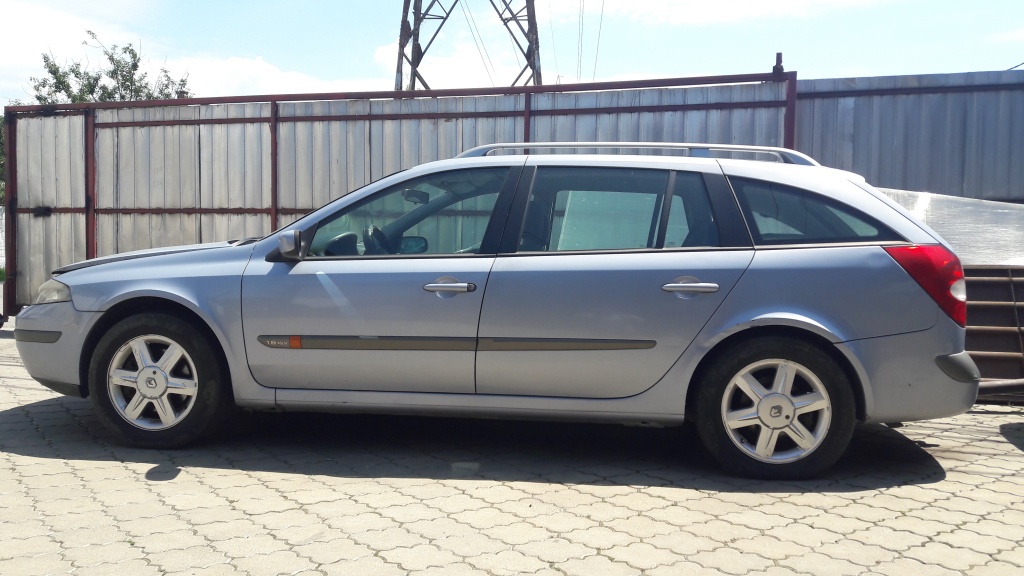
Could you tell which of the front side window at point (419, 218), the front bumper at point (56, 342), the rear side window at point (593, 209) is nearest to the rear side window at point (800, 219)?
the rear side window at point (593, 209)

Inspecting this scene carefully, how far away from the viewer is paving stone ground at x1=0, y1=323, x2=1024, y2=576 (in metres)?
3.07

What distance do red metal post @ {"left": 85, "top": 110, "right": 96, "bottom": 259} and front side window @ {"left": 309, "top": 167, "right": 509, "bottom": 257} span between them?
6550 millimetres

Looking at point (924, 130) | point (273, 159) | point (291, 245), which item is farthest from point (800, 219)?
point (273, 159)

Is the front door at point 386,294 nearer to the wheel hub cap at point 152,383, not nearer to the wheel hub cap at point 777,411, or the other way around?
the wheel hub cap at point 152,383

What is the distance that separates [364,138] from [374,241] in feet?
15.9

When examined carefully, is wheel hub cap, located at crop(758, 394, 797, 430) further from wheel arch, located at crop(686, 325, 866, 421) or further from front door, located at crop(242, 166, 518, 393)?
front door, located at crop(242, 166, 518, 393)

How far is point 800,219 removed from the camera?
4.14 meters

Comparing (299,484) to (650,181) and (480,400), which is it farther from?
(650,181)

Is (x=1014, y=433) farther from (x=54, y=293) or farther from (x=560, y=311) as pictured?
(x=54, y=293)

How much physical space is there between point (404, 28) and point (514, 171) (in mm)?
12412

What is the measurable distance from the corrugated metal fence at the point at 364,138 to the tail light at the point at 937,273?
417 centimetres

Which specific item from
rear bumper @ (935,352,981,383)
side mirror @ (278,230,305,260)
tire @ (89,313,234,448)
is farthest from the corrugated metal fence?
tire @ (89,313,234,448)

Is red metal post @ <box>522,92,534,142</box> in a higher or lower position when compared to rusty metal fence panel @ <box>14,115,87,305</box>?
higher

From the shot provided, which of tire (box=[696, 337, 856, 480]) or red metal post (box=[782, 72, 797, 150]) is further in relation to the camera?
red metal post (box=[782, 72, 797, 150])
